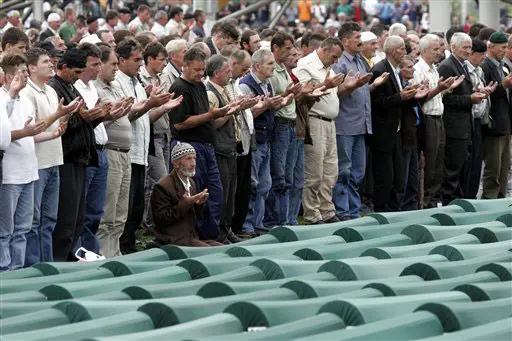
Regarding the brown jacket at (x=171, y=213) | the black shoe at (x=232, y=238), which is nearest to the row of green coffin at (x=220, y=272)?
the brown jacket at (x=171, y=213)

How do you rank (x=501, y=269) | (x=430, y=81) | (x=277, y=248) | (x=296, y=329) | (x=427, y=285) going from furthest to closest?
(x=430, y=81)
(x=277, y=248)
(x=501, y=269)
(x=427, y=285)
(x=296, y=329)

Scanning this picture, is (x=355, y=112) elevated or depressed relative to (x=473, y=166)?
elevated

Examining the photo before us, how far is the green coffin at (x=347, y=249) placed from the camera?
425 inches

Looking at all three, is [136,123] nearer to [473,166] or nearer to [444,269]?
[444,269]

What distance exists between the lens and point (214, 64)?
15.8 metres

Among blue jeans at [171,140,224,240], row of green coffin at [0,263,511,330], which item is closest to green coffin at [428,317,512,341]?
row of green coffin at [0,263,511,330]


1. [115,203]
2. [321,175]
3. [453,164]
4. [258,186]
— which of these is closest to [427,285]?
[115,203]

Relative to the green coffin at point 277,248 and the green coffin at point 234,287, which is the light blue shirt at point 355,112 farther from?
the green coffin at point 234,287

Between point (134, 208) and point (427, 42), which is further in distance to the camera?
point (427, 42)

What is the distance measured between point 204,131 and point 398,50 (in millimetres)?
3759

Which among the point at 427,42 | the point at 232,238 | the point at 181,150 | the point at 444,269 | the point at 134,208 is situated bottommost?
the point at 232,238

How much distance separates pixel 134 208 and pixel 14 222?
2.52m

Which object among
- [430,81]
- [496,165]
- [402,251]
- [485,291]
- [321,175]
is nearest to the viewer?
[485,291]

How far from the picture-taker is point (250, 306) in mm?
8164
